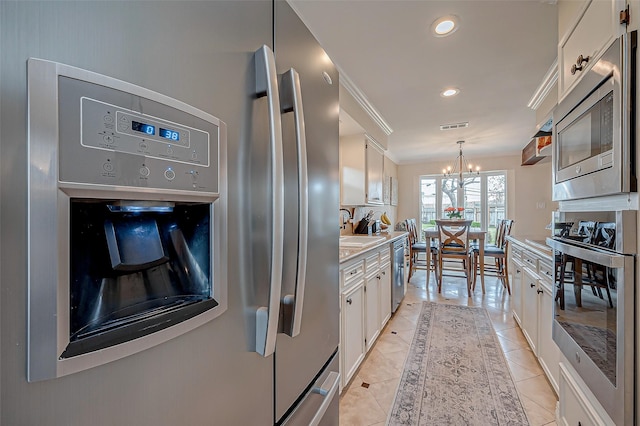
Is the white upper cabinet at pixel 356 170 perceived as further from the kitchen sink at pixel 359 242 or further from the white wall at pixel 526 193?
the white wall at pixel 526 193

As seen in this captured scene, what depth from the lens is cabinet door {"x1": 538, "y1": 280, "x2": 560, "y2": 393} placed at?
181cm

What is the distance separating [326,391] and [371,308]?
1472 mm

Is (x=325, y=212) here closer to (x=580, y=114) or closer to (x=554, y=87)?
(x=580, y=114)

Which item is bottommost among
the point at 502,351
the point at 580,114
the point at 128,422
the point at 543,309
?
the point at 502,351

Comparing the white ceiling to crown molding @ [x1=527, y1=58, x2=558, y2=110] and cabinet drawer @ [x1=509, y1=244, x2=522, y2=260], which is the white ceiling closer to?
crown molding @ [x1=527, y1=58, x2=558, y2=110]

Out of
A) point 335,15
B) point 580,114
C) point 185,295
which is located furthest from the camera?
point 335,15

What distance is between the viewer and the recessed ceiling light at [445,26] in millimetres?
1766

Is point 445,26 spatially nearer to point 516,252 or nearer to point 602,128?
point 602,128

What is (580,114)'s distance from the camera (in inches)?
46.4

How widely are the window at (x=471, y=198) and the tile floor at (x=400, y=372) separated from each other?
2.81 m

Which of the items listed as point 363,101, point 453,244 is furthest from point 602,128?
point 453,244

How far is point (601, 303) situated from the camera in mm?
1042

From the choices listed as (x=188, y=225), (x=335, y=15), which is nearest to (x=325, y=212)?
(x=188, y=225)

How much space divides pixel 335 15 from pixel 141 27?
163 cm
